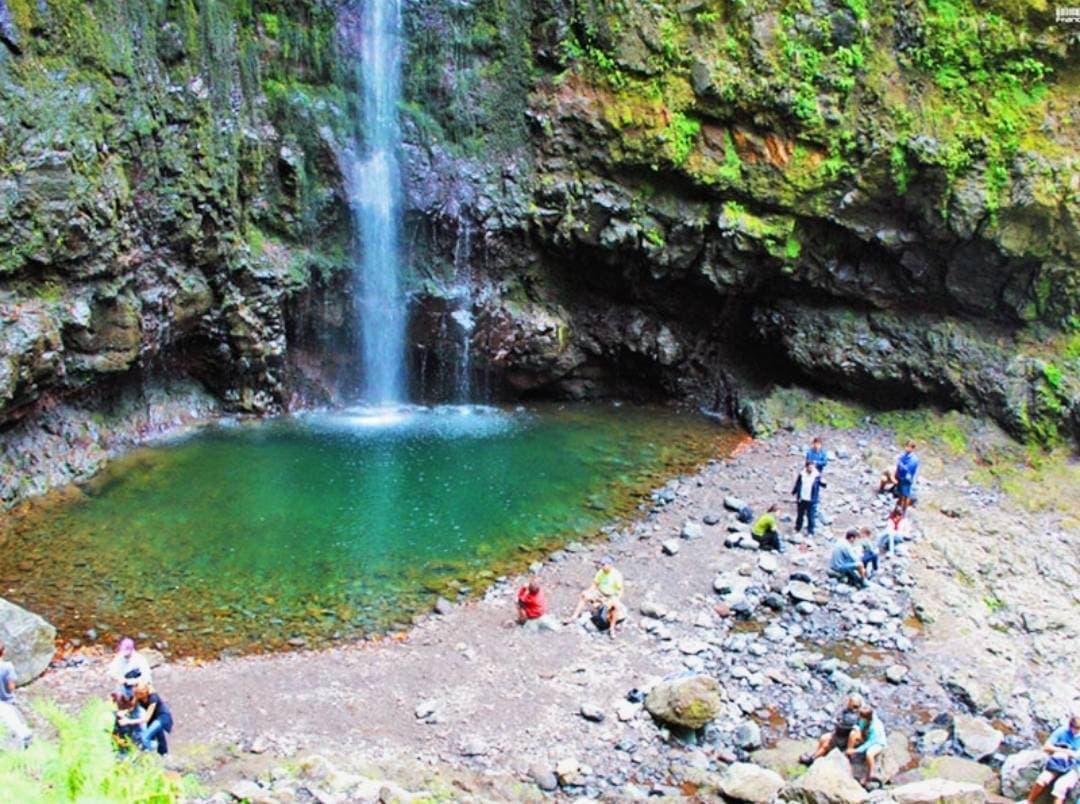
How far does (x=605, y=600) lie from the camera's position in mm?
16469

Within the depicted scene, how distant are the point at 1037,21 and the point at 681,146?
11.0 metres

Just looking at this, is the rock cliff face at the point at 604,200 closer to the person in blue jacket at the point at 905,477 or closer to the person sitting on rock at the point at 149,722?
the person in blue jacket at the point at 905,477

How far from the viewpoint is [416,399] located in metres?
31.5

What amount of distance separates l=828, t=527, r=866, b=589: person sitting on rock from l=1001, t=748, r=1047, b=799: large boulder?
223 inches

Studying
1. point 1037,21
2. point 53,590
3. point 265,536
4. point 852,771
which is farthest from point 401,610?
point 1037,21

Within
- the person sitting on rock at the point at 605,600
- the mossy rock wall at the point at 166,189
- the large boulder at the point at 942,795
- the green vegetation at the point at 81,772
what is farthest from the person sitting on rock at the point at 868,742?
the mossy rock wall at the point at 166,189

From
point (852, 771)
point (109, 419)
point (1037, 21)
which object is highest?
point (1037, 21)

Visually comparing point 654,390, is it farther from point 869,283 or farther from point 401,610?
point 401,610

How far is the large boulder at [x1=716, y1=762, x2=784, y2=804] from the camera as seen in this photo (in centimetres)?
1129

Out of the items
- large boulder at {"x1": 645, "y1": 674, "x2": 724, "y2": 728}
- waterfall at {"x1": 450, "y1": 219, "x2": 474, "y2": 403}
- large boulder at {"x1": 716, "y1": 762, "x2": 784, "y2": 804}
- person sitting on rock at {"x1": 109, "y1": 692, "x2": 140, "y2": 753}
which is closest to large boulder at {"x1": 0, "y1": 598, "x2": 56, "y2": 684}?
person sitting on rock at {"x1": 109, "y1": 692, "x2": 140, "y2": 753}

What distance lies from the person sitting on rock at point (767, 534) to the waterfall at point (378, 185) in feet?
52.0

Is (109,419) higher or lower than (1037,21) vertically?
lower

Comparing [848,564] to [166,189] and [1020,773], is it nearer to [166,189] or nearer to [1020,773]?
[1020,773]

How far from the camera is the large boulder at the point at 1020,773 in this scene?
11.9m
